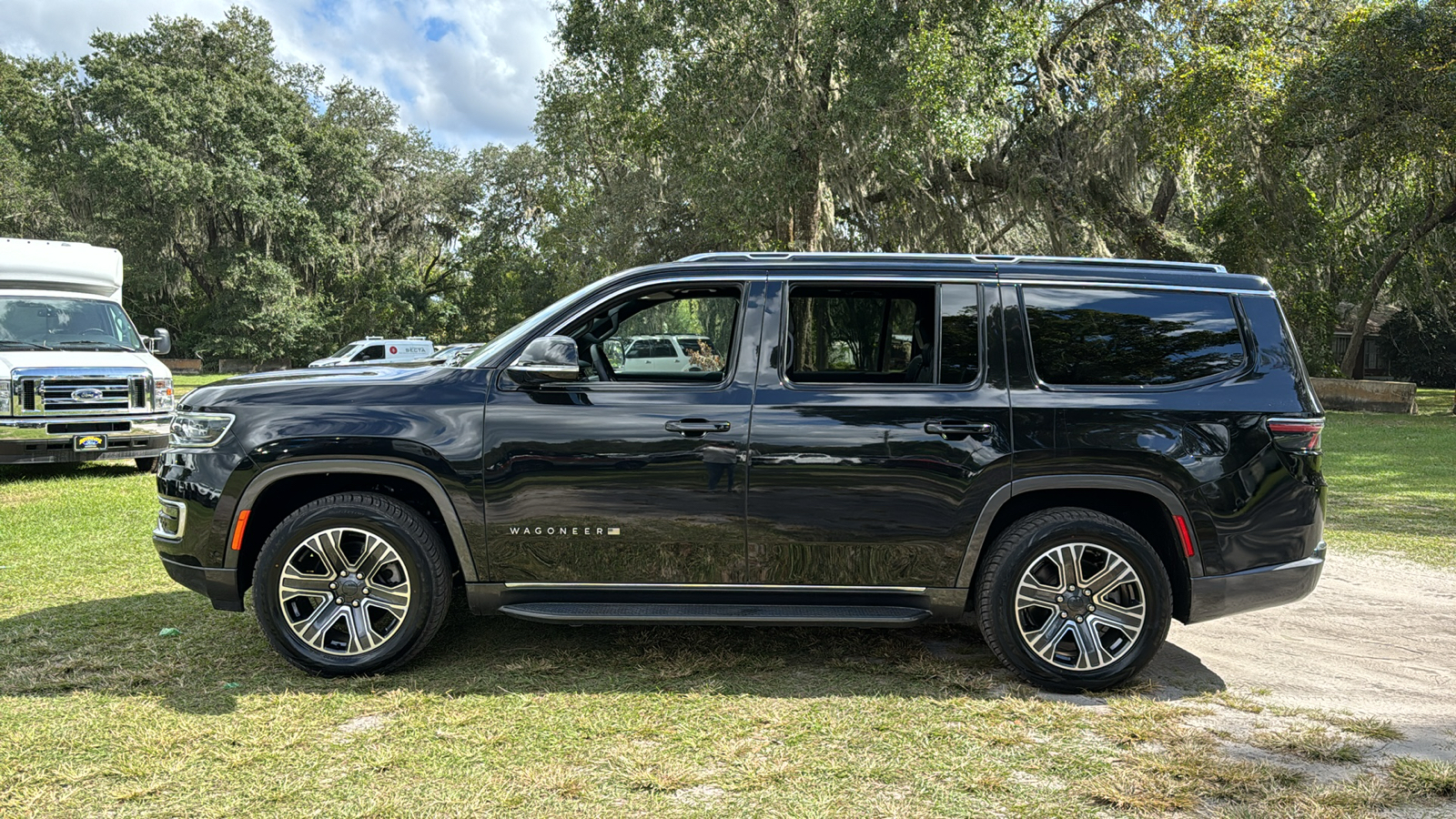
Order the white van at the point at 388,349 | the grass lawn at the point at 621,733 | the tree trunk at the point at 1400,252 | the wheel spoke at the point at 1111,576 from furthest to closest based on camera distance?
the white van at the point at 388,349 → the tree trunk at the point at 1400,252 → the wheel spoke at the point at 1111,576 → the grass lawn at the point at 621,733

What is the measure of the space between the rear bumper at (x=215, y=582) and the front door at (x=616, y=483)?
1.17 meters

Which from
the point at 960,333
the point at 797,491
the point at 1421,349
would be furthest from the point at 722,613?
the point at 1421,349

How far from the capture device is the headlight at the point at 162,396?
419 inches

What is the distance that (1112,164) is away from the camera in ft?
65.4

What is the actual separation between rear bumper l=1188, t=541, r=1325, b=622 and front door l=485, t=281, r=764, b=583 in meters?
2.03

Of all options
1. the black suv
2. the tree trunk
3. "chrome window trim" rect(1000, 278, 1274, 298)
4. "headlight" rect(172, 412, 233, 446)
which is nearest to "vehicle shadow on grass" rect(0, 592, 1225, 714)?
the black suv

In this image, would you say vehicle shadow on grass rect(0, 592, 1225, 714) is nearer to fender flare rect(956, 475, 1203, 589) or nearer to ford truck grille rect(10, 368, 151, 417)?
fender flare rect(956, 475, 1203, 589)

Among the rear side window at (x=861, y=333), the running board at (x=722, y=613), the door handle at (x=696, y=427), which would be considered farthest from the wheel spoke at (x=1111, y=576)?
the door handle at (x=696, y=427)

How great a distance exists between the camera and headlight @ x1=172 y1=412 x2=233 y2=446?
14.4 ft

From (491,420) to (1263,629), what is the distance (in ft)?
13.9

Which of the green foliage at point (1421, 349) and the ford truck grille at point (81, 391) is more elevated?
the green foliage at point (1421, 349)

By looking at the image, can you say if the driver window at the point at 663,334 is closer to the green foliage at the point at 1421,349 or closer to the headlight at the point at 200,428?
the headlight at the point at 200,428

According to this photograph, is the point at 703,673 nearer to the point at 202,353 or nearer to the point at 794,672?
the point at 794,672

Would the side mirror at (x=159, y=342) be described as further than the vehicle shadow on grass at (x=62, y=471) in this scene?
Yes
